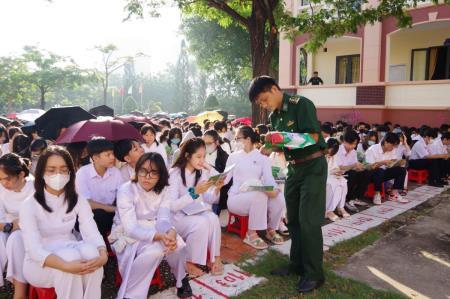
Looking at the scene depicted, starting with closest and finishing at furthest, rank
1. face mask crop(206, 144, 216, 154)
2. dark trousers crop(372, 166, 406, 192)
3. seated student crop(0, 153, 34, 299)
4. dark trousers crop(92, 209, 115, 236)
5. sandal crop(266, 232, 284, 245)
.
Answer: seated student crop(0, 153, 34, 299) < dark trousers crop(92, 209, 115, 236) < sandal crop(266, 232, 284, 245) < face mask crop(206, 144, 216, 154) < dark trousers crop(372, 166, 406, 192)

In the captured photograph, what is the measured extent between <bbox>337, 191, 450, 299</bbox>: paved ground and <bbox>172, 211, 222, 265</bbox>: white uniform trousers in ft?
4.30

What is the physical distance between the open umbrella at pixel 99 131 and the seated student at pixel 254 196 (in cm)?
133

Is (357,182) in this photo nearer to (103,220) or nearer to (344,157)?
(344,157)

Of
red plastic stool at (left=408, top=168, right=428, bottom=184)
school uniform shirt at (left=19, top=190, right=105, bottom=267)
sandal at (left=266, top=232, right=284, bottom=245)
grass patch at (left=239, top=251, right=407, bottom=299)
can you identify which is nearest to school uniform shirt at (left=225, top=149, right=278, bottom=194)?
sandal at (left=266, top=232, right=284, bottom=245)

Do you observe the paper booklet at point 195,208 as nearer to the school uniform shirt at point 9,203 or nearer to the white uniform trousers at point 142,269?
the white uniform trousers at point 142,269

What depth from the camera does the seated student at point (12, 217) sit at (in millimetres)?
2824

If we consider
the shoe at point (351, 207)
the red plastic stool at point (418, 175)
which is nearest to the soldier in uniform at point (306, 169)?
the shoe at point (351, 207)

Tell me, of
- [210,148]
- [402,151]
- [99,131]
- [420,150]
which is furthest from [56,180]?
[420,150]

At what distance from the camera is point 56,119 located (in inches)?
217

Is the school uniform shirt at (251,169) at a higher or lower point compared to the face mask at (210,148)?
lower

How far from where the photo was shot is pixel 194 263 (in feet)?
11.9

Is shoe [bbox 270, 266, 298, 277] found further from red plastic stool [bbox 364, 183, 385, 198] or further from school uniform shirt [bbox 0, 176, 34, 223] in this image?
red plastic stool [bbox 364, 183, 385, 198]

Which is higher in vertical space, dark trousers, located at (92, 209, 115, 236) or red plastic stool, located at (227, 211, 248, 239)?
dark trousers, located at (92, 209, 115, 236)

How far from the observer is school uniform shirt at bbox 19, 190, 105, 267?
8.48 feet
